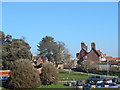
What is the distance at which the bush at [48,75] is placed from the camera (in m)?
33.1

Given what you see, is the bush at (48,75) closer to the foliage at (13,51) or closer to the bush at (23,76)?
the bush at (23,76)

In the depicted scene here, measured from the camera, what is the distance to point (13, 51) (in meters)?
50.8

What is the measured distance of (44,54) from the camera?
84.0 meters

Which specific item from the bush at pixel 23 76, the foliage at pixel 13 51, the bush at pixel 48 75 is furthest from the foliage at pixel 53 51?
the bush at pixel 23 76

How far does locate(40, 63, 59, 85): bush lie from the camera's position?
3312 centimetres

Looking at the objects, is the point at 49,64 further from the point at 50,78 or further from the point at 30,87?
the point at 30,87

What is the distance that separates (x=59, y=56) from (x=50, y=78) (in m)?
47.6

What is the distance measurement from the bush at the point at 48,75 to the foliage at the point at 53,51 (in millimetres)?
45140

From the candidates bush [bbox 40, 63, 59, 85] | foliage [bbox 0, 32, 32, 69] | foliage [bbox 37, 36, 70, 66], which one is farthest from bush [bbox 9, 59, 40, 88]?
foliage [bbox 37, 36, 70, 66]

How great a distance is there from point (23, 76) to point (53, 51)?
2126 inches

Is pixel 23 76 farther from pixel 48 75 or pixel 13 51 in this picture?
pixel 13 51

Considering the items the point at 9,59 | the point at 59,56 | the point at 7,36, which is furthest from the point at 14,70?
the point at 59,56

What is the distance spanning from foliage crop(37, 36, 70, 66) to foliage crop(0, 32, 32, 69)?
88.0 feet

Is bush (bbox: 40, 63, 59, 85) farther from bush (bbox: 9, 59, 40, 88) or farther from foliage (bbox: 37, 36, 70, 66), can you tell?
foliage (bbox: 37, 36, 70, 66)
